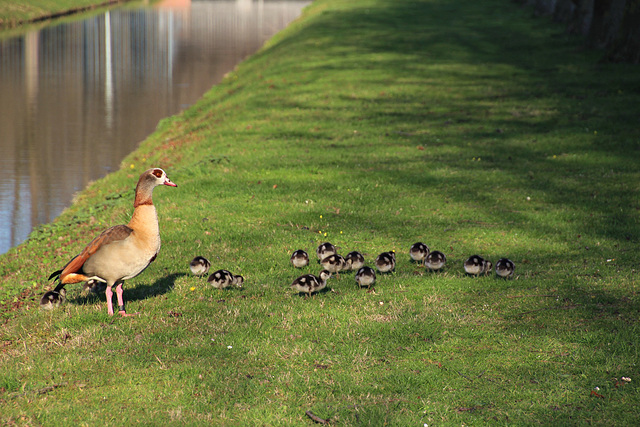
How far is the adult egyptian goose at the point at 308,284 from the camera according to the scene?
10781 mm

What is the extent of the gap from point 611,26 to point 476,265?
93.4ft

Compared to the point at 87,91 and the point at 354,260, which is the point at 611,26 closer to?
the point at 87,91

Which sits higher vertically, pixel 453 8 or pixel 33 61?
pixel 453 8

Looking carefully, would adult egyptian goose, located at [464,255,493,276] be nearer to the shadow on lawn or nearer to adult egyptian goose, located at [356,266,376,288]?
adult egyptian goose, located at [356,266,376,288]

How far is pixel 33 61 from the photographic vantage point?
45.9 meters

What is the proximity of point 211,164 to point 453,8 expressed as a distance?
187ft

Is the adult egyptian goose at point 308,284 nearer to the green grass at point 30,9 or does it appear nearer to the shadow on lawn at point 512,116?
the shadow on lawn at point 512,116

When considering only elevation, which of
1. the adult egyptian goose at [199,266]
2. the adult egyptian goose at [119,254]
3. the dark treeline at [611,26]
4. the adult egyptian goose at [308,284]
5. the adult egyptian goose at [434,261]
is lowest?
the adult egyptian goose at [199,266]

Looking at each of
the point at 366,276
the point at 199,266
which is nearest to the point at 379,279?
the point at 366,276

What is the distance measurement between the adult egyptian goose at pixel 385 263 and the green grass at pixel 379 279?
20 centimetres

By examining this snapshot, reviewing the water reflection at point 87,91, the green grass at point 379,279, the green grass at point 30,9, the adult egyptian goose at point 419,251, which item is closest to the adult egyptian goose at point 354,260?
the green grass at point 379,279

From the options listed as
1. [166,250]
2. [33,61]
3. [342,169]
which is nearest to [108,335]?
[166,250]

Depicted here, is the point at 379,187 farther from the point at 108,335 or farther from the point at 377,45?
the point at 377,45

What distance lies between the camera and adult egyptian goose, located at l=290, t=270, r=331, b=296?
35.4 ft
